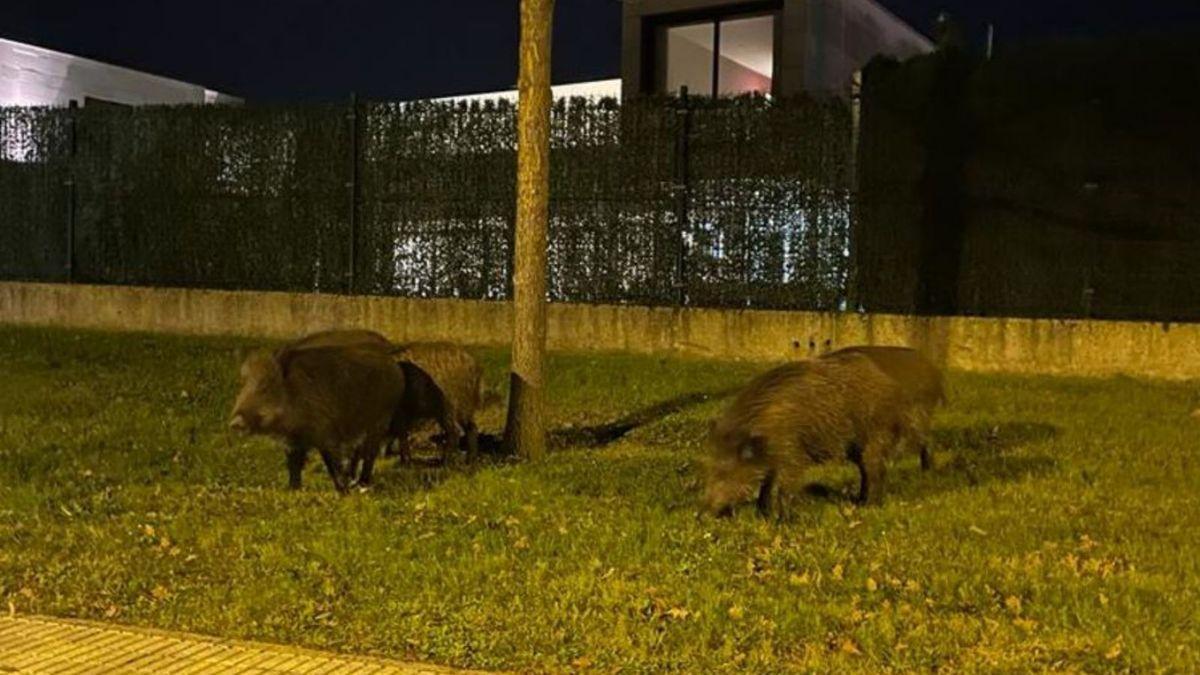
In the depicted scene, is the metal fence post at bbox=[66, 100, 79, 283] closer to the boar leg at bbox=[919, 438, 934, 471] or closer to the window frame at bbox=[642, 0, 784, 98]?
the window frame at bbox=[642, 0, 784, 98]

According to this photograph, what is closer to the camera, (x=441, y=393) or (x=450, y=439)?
(x=441, y=393)

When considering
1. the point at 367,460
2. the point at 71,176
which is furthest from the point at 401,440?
the point at 71,176

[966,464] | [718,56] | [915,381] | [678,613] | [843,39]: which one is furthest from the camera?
[718,56]

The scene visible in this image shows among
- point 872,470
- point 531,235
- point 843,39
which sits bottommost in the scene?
point 872,470

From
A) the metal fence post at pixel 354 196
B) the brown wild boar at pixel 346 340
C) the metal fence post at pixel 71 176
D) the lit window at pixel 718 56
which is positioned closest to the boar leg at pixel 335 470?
the brown wild boar at pixel 346 340

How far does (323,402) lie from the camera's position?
7.77 metres

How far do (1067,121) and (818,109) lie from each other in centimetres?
272

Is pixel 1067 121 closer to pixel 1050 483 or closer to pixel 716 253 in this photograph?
pixel 716 253

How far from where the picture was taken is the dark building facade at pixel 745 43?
65.0 ft

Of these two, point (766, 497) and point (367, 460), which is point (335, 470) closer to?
point (367, 460)

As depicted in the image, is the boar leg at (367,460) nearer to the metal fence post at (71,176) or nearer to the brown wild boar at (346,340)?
the brown wild boar at (346,340)

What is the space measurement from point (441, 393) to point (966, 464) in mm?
3947

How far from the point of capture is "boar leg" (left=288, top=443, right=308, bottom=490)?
7.84m

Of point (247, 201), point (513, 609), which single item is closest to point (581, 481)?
point (513, 609)
